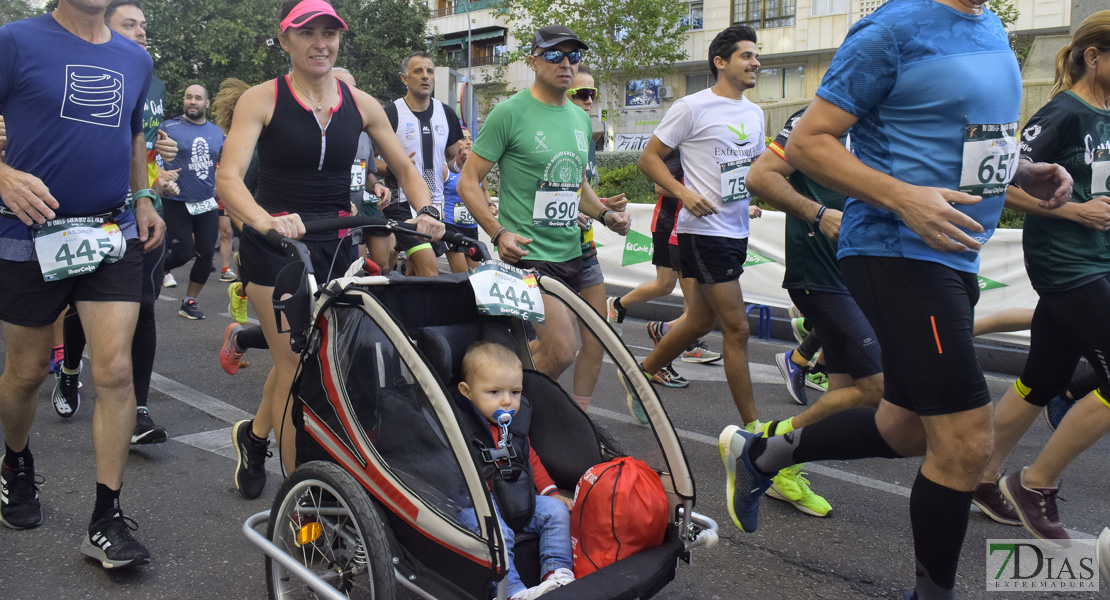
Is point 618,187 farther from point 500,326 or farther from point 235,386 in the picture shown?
point 500,326

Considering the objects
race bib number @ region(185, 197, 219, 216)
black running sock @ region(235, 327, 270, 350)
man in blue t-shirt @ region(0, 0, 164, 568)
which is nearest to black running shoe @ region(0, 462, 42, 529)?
man in blue t-shirt @ region(0, 0, 164, 568)

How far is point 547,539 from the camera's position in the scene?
2.54 meters

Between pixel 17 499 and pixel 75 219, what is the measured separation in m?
1.12

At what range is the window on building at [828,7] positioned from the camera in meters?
37.0

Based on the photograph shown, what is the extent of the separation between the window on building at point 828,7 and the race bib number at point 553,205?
36.3m

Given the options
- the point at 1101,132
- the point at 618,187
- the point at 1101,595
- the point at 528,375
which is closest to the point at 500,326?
the point at 528,375

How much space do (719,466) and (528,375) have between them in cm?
163

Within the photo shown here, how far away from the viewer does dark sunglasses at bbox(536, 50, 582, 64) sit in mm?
4137

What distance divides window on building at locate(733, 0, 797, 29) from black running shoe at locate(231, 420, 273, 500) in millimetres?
38146

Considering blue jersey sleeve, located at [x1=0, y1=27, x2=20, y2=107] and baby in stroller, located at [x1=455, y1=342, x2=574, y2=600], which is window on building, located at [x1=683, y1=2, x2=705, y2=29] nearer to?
blue jersey sleeve, located at [x1=0, y1=27, x2=20, y2=107]

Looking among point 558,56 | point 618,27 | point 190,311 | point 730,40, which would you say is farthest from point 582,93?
point 618,27

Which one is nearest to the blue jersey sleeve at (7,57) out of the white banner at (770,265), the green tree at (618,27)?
the white banner at (770,265)

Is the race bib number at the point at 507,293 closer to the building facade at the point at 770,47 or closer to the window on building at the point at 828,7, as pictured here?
the building facade at the point at 770,47

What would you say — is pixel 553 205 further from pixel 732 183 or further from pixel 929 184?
pixel 929 184
